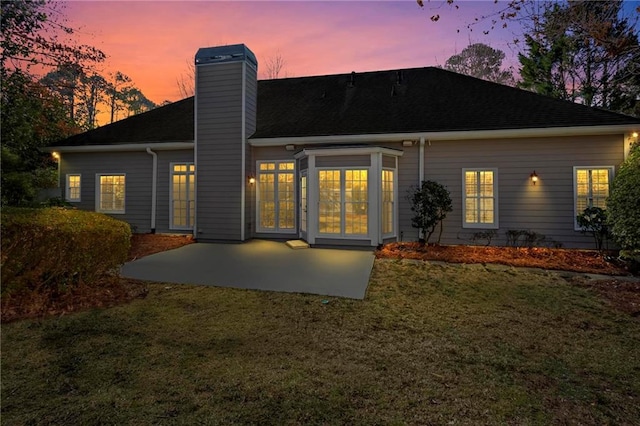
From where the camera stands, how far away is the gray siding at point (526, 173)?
27.7 ft

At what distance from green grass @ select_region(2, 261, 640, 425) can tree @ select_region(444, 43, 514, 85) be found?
21.8 meters

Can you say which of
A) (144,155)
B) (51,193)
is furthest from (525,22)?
(51,193)

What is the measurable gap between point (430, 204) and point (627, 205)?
375cm

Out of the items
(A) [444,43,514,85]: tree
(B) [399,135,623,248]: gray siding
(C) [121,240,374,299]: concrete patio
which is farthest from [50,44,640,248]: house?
(A) [444,43,514,85]: tree

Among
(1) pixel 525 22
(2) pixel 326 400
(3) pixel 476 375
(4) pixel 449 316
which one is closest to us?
(2) pixel 326 400

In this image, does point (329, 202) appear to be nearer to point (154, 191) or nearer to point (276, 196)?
point (276, 196)

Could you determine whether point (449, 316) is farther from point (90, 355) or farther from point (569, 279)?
point (90, 355)

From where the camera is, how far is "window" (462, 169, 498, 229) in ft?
29.4

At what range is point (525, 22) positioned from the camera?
592 centimetres

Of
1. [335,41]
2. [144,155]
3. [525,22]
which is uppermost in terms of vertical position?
[335,41]

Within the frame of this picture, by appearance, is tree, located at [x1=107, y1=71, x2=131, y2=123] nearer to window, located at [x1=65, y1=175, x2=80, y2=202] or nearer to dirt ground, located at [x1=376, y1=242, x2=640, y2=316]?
window, located at [x1=65, y1=175, x2=80, y2=202]

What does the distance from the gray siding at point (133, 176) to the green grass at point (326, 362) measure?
687cm

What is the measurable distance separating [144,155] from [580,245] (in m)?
13.3

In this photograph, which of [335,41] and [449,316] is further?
[335,41]
